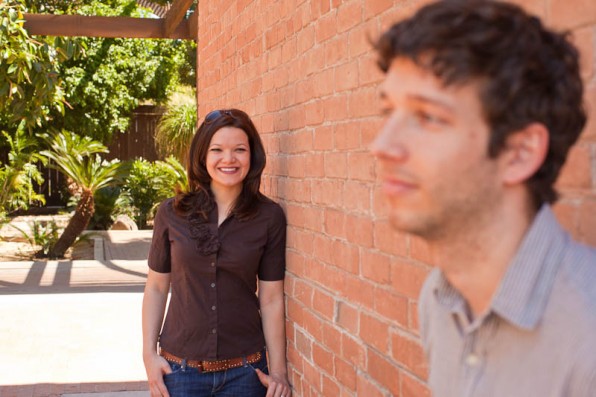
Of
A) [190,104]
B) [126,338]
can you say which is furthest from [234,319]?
[190,104]

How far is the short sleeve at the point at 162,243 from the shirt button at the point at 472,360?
223cm

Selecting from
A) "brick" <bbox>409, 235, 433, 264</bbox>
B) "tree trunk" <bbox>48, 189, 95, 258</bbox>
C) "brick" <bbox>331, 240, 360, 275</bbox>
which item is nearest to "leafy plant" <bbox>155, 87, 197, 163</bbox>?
"tree trunk" <bbox>48, 189, 95, 258</bbox>

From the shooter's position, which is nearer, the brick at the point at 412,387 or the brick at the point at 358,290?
the brick at the point at 412,387

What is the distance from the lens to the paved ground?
582cm

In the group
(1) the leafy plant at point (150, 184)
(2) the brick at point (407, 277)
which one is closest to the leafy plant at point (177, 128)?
(1) the leafy plant at point (150, 184)

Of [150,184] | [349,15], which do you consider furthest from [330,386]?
[150,184]

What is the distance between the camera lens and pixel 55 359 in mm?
6426

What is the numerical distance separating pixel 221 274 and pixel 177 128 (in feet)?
51.0

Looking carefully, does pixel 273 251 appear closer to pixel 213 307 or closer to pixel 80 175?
pixel 213 307

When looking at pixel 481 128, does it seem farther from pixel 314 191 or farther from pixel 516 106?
pixel 314 191

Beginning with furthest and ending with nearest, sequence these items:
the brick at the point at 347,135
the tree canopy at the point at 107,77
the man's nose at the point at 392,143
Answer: the tree canopy at the point at 107,77, the brick at the point at 347,135, the man's nose at the point at 392,143

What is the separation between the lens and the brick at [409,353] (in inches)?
88.9

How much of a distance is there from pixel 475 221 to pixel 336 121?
1676mm

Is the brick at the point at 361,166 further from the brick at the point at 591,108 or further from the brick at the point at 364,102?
the brick at the point at 591,108
